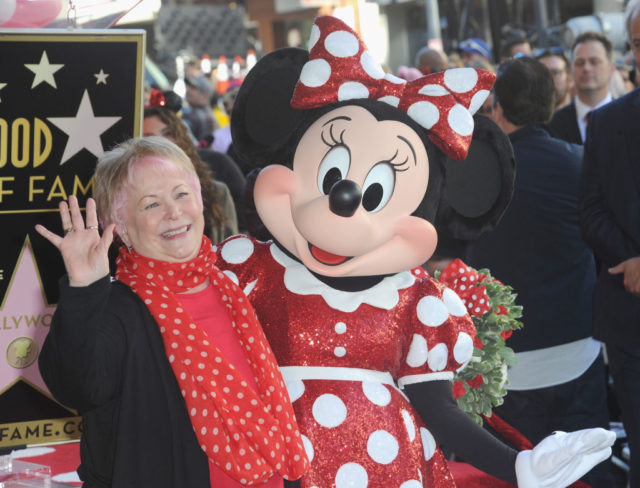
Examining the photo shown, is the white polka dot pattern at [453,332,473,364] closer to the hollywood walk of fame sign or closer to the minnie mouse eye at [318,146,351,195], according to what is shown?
the minnie mouse eye at [318,146,351,195]

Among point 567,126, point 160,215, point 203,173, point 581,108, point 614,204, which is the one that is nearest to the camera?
point 160,215

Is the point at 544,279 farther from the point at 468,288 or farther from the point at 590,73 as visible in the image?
the point at 590,73

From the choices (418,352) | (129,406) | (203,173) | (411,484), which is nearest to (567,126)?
→ (203,173)

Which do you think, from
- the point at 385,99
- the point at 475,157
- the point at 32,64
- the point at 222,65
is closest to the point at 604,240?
the point at 475,157

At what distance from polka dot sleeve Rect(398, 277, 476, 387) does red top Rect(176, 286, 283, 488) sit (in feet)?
1.37

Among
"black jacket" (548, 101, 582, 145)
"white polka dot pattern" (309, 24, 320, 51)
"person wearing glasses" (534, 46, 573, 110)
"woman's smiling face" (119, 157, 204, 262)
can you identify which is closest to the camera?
"woman's smiling face" (119, 157, 204, 262)

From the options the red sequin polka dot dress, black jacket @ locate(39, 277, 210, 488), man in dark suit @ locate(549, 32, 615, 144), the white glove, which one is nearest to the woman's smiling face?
black jacket @ locate(39, 277, 210, 488)

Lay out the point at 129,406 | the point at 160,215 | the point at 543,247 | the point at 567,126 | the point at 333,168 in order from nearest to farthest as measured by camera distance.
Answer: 1. the point at 129,406
2. the point at 160,215
3. the point at 333,168
4. the point at 543,247
5. the point at 567,126

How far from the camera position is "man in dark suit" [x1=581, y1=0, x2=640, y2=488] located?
3.17m

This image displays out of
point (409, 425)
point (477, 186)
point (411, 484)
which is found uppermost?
point (477, 186)

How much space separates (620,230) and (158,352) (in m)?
1.93

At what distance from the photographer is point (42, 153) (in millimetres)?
2330

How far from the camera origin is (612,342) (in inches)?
128

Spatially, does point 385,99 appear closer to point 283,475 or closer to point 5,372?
point 283,475
